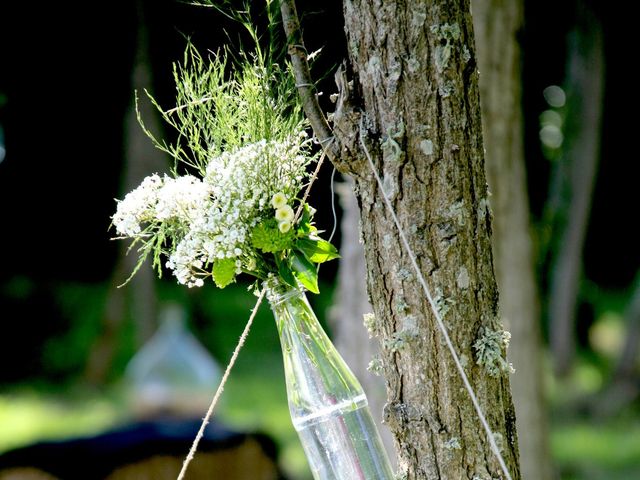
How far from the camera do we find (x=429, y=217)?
159cm

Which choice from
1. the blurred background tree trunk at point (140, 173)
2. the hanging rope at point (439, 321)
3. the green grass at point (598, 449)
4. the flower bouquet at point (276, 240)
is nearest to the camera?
the hanging rope at point (439, 321)

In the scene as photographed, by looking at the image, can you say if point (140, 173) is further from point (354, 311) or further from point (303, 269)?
point (303, 269)

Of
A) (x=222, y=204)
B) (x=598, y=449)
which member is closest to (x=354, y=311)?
(x=222, y=204)

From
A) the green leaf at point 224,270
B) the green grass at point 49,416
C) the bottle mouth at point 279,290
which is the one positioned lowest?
the green grass at point 49,416

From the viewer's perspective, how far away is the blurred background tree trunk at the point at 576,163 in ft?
22.6

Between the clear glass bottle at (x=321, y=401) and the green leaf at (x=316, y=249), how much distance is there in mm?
76

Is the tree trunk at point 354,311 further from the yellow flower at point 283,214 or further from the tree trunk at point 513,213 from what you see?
the yellow flower at point 283,214

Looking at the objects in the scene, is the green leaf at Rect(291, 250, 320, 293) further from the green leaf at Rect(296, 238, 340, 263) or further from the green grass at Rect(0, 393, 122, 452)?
the green grass at Rect(0, 393, 122, 452)

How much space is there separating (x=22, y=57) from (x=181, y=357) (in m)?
3.96

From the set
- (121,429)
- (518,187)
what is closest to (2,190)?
(121,429)

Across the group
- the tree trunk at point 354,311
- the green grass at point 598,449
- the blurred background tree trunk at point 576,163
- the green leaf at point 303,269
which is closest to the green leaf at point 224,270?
the green leaf at point 303,269

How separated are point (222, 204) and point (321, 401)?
0.43 m

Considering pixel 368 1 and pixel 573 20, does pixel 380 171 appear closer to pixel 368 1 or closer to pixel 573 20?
pixel 368 1

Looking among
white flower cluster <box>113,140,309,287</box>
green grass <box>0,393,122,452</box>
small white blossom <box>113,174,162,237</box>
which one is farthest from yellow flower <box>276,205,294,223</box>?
green grass <box>0,393,122,452</box>
